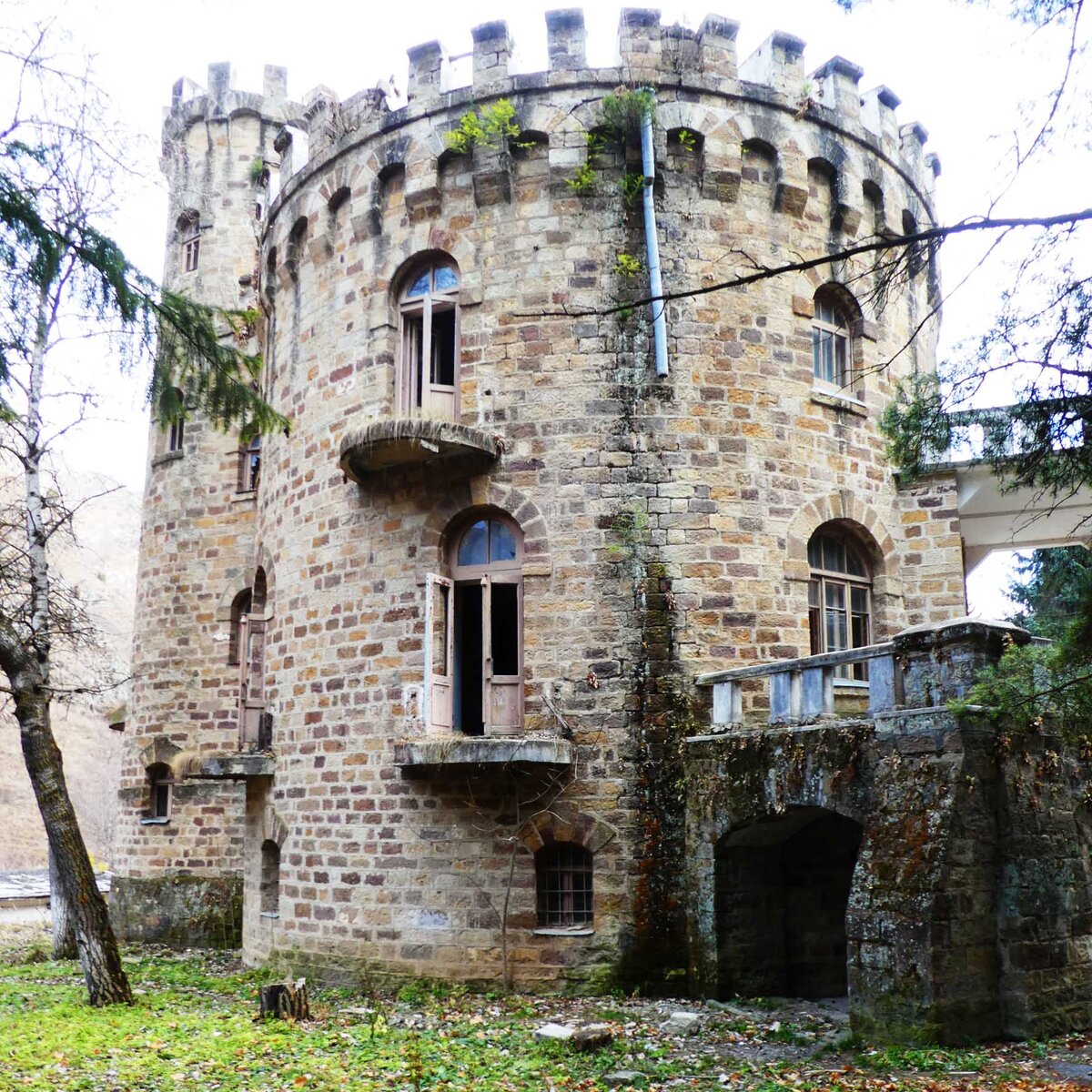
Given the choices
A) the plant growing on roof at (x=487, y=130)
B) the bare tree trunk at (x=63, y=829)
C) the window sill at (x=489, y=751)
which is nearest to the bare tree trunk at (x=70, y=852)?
the bare tree trunk at (x=63, y=829)

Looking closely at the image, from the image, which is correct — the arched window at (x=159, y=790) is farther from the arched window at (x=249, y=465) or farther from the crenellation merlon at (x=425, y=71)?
the crenellation merlon at (x=425, y=71)

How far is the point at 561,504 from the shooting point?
1234 cm

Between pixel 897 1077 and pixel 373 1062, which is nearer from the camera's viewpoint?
pixel 897 1077

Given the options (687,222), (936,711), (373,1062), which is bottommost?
(373,1062)

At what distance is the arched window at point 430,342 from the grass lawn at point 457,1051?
6145 mm

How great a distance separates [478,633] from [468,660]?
12.6 inches

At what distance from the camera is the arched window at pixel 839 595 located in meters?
12.9

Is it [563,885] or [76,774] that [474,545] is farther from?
[76,774]

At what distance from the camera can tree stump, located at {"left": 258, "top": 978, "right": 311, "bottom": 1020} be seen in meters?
10.8

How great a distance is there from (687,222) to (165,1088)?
31.7 feet

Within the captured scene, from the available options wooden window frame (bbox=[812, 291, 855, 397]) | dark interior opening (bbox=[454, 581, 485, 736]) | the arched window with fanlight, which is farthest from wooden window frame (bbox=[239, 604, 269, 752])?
wooden window frame (bbox=[812, 291, 855, 397])

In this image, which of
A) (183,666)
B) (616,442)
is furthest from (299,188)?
(183,666)

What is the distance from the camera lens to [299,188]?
14.9 metres

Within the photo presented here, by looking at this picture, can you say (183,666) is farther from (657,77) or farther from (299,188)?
(657,77)
